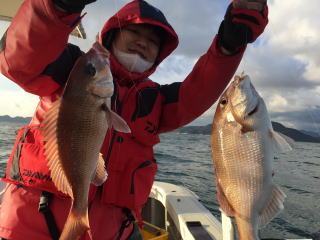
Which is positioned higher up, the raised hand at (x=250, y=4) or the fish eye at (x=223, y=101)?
the raised hand at (x=250, y=4)

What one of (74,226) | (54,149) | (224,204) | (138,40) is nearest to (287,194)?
(138,40)

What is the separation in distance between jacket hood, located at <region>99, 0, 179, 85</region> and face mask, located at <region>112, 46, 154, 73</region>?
4 cm

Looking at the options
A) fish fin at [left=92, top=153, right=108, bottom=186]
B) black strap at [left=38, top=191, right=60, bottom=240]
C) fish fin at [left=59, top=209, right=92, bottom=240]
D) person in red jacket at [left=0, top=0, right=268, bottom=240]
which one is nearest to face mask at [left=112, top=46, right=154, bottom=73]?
person in red jacket at [left=0, top=0, right=268, bottom=240]

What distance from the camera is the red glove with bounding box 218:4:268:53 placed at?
2.02 m

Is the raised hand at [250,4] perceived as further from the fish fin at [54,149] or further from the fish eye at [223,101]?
the fish fin at [54,149]

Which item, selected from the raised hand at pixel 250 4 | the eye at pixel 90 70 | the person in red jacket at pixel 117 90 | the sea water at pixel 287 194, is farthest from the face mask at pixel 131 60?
the sea water at pixel 287 194

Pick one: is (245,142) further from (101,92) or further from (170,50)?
(170,50)

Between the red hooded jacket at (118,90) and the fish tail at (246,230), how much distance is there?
1042 millimetres

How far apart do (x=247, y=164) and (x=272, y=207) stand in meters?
0.33

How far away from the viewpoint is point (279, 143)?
191 centimetres

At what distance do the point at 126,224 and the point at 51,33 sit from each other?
5.84 ft

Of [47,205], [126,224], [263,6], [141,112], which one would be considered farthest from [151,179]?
[263,6]

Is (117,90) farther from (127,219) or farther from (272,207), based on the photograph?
(272,207)

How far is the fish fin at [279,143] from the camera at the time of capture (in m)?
1.87
